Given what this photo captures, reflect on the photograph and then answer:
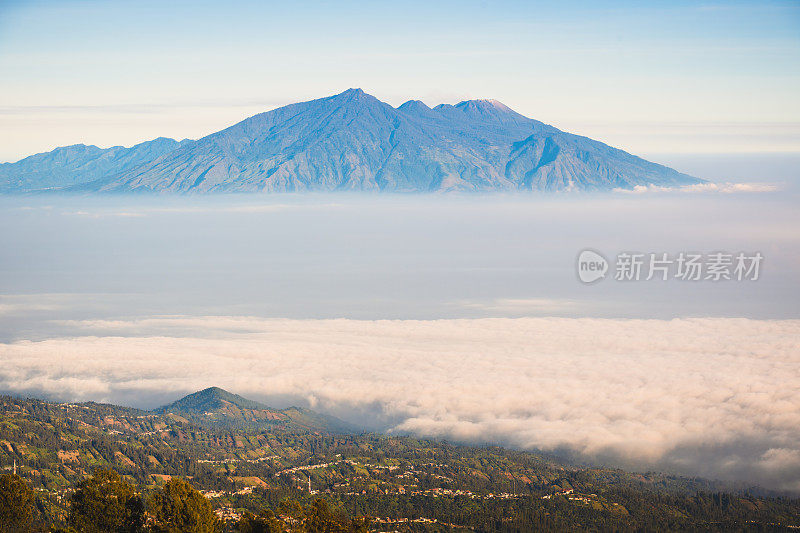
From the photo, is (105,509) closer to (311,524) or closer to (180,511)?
(180,511)

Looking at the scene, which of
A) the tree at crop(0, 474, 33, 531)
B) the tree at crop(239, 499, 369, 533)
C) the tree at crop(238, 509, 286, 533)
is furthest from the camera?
the tree at crop(0, 474, 33, 531)

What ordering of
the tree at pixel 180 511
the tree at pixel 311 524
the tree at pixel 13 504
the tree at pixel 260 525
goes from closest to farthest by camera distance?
the tree at pixel 260 525 → the tree at pixel 311 524 → the tree at pixel 180 511 → the tree at pixel 13 504

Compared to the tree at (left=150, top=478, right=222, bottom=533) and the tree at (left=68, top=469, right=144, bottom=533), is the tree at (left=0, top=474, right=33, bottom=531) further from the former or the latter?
the tree at (left=150, top=478, right=222, bottom=533)

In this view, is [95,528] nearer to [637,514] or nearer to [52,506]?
[52,506]

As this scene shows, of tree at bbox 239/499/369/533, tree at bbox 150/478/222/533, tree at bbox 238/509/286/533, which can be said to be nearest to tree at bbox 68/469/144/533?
tree at bbox 150/478/222/533

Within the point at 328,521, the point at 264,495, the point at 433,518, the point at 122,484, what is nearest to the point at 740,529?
the point at 433,518

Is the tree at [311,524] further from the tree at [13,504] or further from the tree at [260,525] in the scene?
the tree at [13,504]

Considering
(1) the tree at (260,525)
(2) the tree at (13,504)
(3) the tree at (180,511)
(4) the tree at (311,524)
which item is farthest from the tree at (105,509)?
(1) the tree at (260,525)
